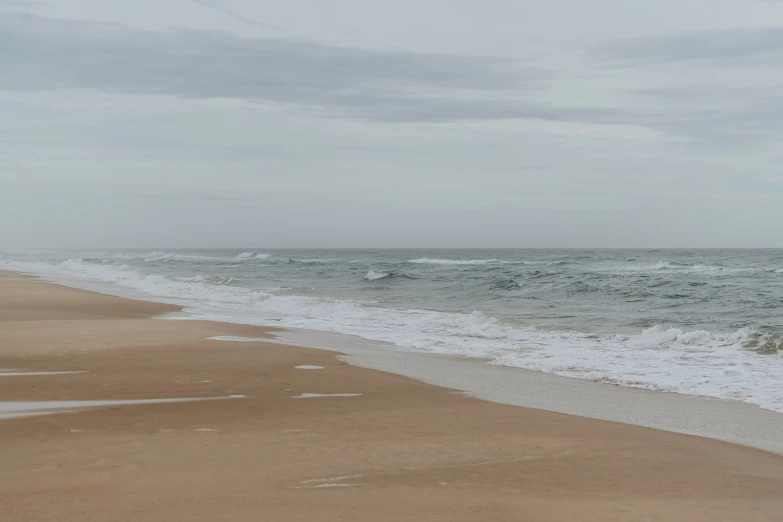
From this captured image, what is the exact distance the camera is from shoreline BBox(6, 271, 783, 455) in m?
7.05

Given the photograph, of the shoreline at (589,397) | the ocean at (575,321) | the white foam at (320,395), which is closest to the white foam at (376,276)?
the ocean at (575,321)

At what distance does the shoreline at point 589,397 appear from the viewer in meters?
7.05

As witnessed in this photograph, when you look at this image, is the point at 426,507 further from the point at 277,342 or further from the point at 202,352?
the point at 277,342

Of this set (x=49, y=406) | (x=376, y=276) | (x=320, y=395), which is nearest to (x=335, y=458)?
(x=320, y=395)

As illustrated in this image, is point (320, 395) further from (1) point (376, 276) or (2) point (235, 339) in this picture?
(1) point (376, 276)

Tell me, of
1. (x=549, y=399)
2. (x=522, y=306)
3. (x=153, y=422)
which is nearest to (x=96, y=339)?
(x=153, y=422)

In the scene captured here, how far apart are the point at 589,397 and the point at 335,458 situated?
437 cm

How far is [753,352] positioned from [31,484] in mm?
12287

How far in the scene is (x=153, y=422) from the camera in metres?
6.58

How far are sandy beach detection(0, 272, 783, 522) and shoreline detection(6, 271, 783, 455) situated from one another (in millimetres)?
421

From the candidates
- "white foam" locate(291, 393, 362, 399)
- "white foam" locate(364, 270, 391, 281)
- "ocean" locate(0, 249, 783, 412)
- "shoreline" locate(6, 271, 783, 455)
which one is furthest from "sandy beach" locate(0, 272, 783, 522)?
"white foam" locate(364, 270, 391, 281)

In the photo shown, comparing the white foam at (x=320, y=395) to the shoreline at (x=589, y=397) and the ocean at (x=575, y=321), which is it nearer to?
the shoreline at (x=589, y=397)

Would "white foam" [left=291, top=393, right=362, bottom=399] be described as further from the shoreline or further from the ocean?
the ocean

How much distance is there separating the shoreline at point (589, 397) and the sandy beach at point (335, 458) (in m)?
0.42
